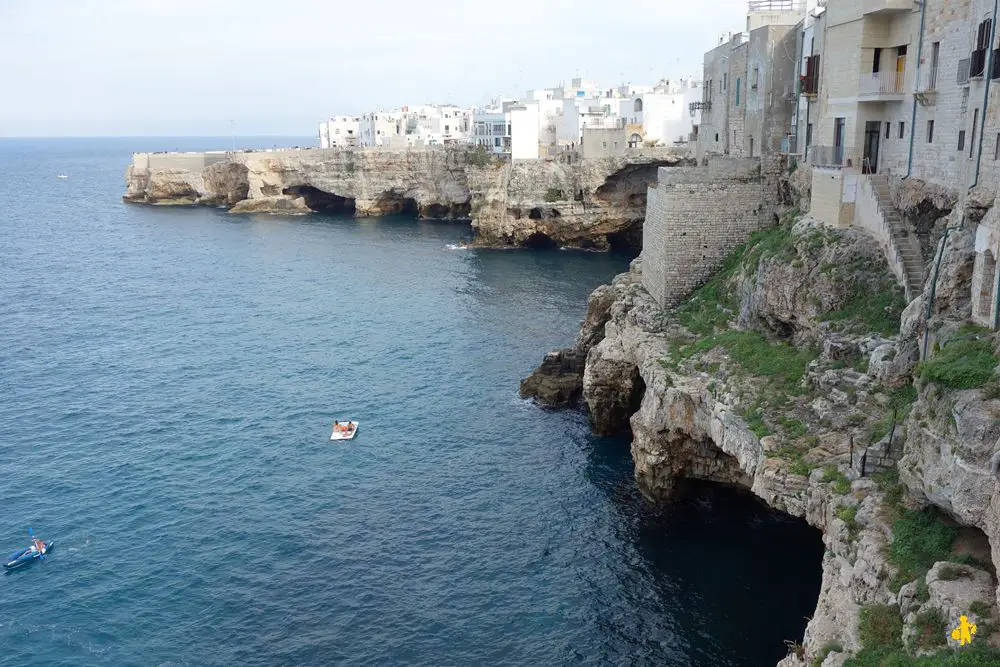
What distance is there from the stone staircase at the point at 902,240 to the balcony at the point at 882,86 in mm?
3487

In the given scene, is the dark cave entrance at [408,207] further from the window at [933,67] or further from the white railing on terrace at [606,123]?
the window at [933,67]

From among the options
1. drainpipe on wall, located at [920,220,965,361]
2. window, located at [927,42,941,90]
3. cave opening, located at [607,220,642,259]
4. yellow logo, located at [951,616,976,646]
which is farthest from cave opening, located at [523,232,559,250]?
yellow logo, located at [951,616,976,646]

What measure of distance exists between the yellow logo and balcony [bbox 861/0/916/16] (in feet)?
79.4

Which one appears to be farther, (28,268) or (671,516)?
(28,268)

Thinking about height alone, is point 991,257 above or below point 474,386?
above

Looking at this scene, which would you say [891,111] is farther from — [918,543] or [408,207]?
[408,207]

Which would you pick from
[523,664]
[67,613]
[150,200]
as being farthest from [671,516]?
[150,200]

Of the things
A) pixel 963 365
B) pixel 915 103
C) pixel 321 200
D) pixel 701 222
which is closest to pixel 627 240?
pixel 701 222

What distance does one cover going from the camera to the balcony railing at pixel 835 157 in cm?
3394

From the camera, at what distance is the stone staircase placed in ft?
87.3

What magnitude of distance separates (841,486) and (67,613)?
25538 mm

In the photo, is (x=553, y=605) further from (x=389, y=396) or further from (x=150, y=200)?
(x=150, y=200)

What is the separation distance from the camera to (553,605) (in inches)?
1106

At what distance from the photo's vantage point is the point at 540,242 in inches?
3716
